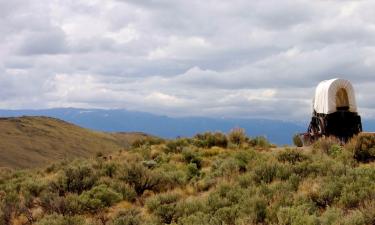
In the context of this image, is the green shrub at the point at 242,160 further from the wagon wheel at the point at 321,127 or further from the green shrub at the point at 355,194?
the wagon wheel at the point at 321,127

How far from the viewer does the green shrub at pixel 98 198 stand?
60.6 feet

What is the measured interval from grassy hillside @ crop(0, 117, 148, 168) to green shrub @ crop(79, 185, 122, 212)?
6687 cm

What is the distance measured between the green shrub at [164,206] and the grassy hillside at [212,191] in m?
0.03

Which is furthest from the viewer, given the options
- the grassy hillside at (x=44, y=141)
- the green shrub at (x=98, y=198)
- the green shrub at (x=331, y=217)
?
the grassy hillside at (x=44, y=141)

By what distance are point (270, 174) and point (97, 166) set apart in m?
10.1

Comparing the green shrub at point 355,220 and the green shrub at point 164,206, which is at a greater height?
the green shrub at point 355,220

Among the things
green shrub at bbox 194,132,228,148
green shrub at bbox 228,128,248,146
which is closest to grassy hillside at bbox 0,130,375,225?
green shrub at bbox 194,132,228,148

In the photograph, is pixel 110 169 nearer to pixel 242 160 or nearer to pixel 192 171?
pixel 192 171

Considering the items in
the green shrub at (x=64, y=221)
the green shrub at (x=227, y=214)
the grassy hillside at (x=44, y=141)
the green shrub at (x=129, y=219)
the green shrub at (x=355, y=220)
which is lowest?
the grassy hillside at (x=44, y=141)

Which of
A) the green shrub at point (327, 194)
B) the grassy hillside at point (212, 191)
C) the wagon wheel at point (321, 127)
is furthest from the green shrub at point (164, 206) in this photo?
the wagon wheel at point (321, 127)

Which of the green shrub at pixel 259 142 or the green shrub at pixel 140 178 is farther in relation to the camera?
the green shrub at pixel 259 142

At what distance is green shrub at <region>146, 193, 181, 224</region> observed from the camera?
615 inches

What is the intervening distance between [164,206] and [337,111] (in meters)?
17.5

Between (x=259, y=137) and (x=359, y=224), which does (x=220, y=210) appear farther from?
(x=259, y=137)
